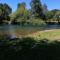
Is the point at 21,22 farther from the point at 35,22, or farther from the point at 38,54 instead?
the point at 38,54

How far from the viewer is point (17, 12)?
3413 inches

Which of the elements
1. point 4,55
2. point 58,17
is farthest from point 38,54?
point 58,17

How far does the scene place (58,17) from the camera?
108 m

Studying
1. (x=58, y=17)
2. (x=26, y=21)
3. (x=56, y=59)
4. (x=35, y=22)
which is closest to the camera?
(x=56, y=59)

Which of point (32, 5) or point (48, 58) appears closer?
point (48, 58)

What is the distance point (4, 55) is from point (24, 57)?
3.30ft

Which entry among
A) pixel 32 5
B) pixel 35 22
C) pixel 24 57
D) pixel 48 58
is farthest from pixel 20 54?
pixel 32 5

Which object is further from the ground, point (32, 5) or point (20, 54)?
point (32, 5)

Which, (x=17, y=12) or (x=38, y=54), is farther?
(x=17, y=12)

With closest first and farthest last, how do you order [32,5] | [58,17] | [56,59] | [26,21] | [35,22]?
[56,59] < [35,22] < [26,21] < [32,5] < [58,17]

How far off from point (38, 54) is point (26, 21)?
211 ft

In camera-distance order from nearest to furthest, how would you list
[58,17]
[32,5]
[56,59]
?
[56,59] → [32,5] → [58,17]

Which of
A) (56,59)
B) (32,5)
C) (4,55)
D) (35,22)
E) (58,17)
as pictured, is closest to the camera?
(56,59)

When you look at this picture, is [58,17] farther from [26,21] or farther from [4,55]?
[4,55]
